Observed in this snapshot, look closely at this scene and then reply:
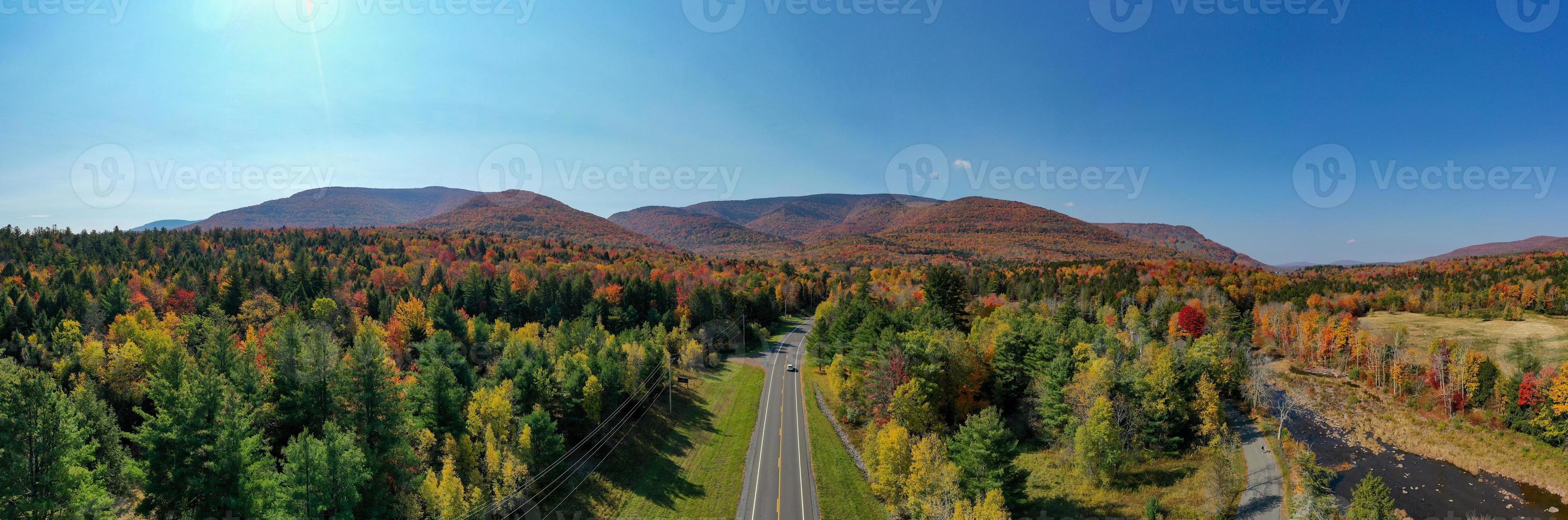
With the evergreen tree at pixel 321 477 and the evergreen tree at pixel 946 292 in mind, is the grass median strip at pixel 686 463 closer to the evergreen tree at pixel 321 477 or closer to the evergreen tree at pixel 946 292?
the evergreen tree at pixel 321 477

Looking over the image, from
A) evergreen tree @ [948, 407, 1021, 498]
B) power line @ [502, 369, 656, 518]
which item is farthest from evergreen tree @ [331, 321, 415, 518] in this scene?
evergreen tree @ [948, 407, 1021, 498]

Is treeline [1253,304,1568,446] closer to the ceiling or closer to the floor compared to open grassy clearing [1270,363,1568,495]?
closer to the ceiling

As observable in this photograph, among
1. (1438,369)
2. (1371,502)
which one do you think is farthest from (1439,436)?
(1371,502)

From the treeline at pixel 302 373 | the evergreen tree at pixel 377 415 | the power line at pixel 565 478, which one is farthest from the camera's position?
the power line at pixel 565 478

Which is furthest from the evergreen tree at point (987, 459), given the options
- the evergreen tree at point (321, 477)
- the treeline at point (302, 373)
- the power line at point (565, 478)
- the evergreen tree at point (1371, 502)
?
the evergreen tree at point (321, 477)

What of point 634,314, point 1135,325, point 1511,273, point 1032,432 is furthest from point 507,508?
point 1511,273

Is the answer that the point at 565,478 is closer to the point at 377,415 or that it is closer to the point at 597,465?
the point at 597,465

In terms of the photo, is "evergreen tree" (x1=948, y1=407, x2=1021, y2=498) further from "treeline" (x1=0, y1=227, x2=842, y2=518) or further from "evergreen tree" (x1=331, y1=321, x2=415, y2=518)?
"evergreen tree" (x1=331, y1=321, x2=415, y2=518)
